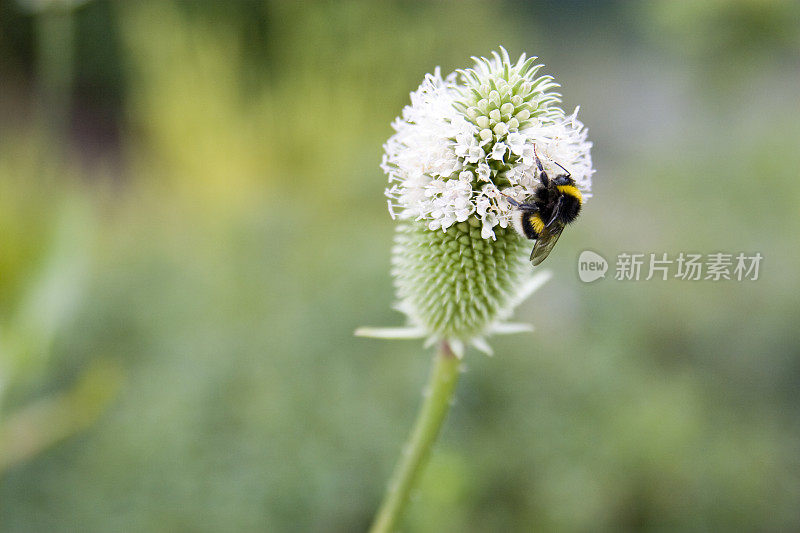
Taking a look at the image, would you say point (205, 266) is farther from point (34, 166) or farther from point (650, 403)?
point (650, 403)

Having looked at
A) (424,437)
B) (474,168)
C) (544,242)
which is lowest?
(424,437)

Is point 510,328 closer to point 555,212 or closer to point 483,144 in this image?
point 555,212

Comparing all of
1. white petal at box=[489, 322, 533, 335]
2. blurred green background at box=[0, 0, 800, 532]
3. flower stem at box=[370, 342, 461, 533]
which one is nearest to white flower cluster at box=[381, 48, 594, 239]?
white petal at box=[489, 322, 533, 335]

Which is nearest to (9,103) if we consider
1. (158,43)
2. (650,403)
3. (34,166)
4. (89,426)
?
(158,43)

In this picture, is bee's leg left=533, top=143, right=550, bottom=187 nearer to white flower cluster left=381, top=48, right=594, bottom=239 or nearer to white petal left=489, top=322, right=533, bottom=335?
white flower cluster left=381, top=48, right=594, bottom=239

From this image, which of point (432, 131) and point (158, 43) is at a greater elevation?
point (158, 43)

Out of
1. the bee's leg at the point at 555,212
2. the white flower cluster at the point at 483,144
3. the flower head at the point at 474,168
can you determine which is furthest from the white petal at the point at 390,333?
the bee's leg at the point at 555,212

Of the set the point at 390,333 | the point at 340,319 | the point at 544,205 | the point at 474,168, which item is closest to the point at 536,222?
the point at 544,205
